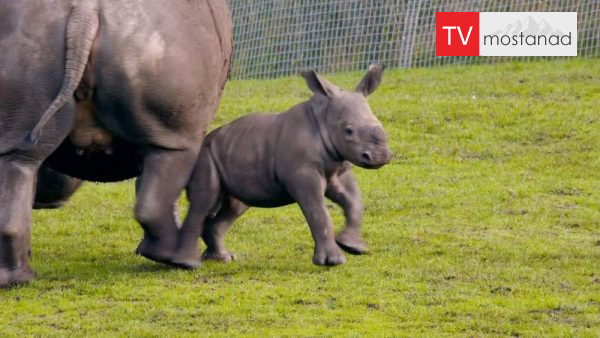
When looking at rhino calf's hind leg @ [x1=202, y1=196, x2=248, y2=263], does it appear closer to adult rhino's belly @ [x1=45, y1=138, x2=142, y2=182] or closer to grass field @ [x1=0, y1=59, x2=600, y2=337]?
grass field @ [x1=0, y1=59, x2=600, y2=337]

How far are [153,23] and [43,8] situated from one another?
26.2 inches

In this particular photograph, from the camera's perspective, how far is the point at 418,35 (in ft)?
69.5

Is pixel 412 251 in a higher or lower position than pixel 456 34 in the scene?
higher

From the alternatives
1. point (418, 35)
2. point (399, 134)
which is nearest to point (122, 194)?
point (399, 134)

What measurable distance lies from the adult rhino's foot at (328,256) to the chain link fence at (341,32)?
10.1m

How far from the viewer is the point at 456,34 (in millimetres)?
20828

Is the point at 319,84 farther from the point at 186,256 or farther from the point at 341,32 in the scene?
the point at 341,32

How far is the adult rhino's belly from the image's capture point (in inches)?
419

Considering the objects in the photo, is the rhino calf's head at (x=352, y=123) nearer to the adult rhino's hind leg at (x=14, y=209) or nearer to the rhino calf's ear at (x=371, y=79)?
the rhino calf's ear at (x=371, y=79)

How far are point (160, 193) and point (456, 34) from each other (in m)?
10.7

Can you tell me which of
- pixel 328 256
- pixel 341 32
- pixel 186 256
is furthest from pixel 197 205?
pixel 341 32

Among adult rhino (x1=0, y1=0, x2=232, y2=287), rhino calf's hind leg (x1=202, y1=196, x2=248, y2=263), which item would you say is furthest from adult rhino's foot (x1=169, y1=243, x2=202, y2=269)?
rhino calf's hind leg (x1=202, y1=196, x2=248, y2=263)

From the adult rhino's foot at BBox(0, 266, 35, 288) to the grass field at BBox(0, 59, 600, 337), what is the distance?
0.23ft

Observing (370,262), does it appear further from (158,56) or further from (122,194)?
(122,194)
